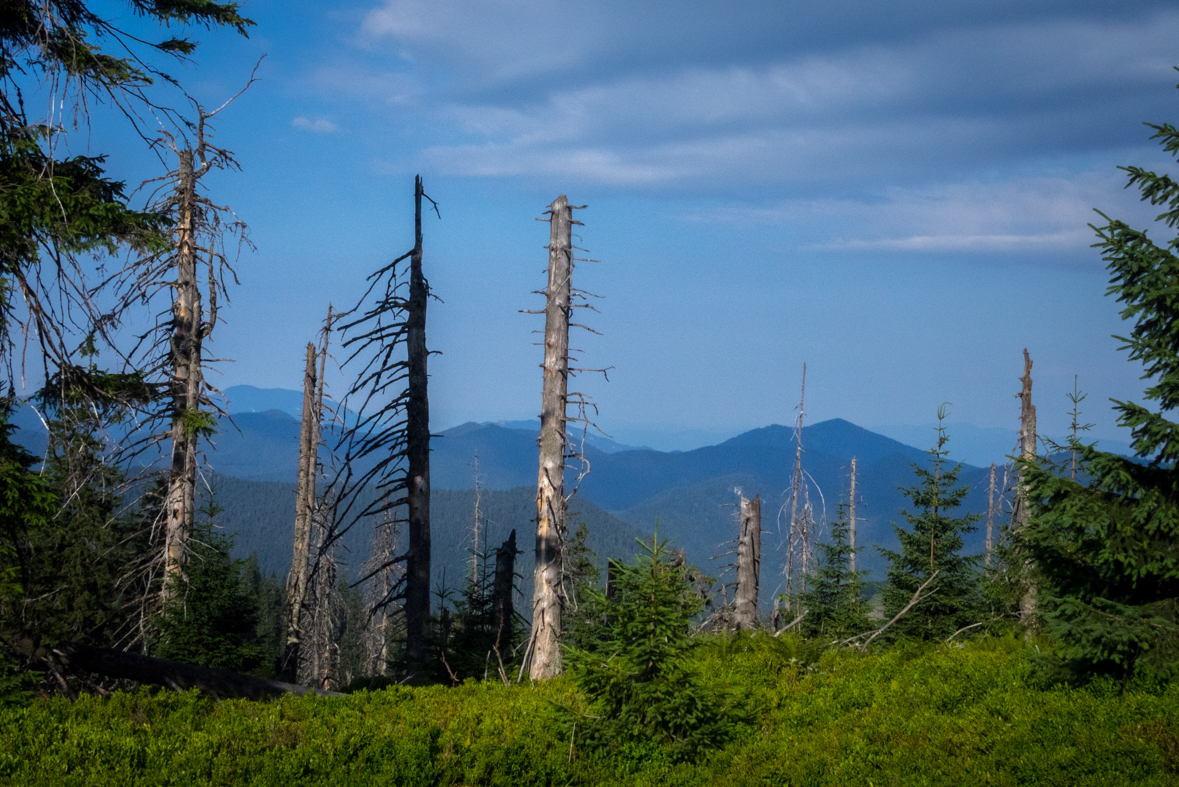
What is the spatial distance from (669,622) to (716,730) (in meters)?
1.52

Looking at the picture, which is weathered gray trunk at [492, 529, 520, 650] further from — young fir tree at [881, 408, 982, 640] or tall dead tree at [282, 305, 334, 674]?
young fir tree at [881, 408, 982, 640]

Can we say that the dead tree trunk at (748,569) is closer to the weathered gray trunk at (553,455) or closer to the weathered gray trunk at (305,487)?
the weathered gray trunk at (553,455)

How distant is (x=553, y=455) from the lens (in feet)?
42.0

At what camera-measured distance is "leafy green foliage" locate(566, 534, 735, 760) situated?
24.9ft

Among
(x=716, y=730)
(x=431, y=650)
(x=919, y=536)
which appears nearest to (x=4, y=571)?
(x=716, y=730)

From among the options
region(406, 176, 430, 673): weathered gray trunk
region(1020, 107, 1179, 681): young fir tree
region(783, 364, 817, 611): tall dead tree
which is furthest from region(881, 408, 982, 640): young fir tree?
region(406, 176, 430, 673): weathered gray trunk

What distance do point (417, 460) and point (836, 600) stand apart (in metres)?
12.6

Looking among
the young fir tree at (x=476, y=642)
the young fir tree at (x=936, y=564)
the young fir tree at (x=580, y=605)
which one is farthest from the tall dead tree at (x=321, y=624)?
the young fir tree at (x=936, y=564)

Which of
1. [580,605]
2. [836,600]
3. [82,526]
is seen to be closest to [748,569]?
[580,605]

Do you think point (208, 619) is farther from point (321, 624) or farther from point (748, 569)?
point (321, 624)

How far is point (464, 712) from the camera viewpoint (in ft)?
30.0

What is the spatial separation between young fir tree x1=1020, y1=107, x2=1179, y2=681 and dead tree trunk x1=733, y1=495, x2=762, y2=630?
8.86m

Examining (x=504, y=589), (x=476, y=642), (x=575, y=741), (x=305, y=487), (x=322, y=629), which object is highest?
(x=305, y=487)

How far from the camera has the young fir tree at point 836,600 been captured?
670 inches
